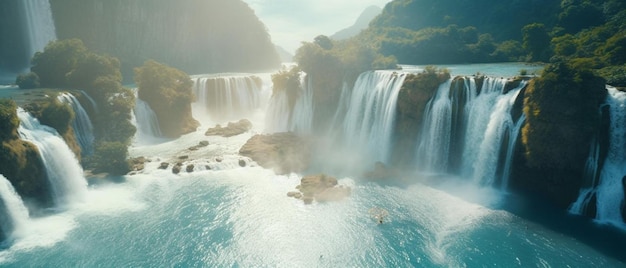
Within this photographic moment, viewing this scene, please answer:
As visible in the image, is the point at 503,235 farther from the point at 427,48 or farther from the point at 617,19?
the point at 427,48

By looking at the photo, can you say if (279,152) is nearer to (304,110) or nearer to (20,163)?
(304,110)

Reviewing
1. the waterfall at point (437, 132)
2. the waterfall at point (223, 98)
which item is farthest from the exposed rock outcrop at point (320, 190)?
the waterfall at point (223, 98)

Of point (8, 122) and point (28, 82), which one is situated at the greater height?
point (28, 82)

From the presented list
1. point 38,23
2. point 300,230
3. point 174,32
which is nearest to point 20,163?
point 300,230

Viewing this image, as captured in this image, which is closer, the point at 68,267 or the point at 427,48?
the point at 68,267

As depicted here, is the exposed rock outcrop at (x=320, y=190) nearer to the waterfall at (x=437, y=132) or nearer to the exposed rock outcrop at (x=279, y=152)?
the exposed rock outcrop at (x=279, y=152)

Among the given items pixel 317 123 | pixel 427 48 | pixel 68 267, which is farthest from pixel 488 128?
pixel 427 48
